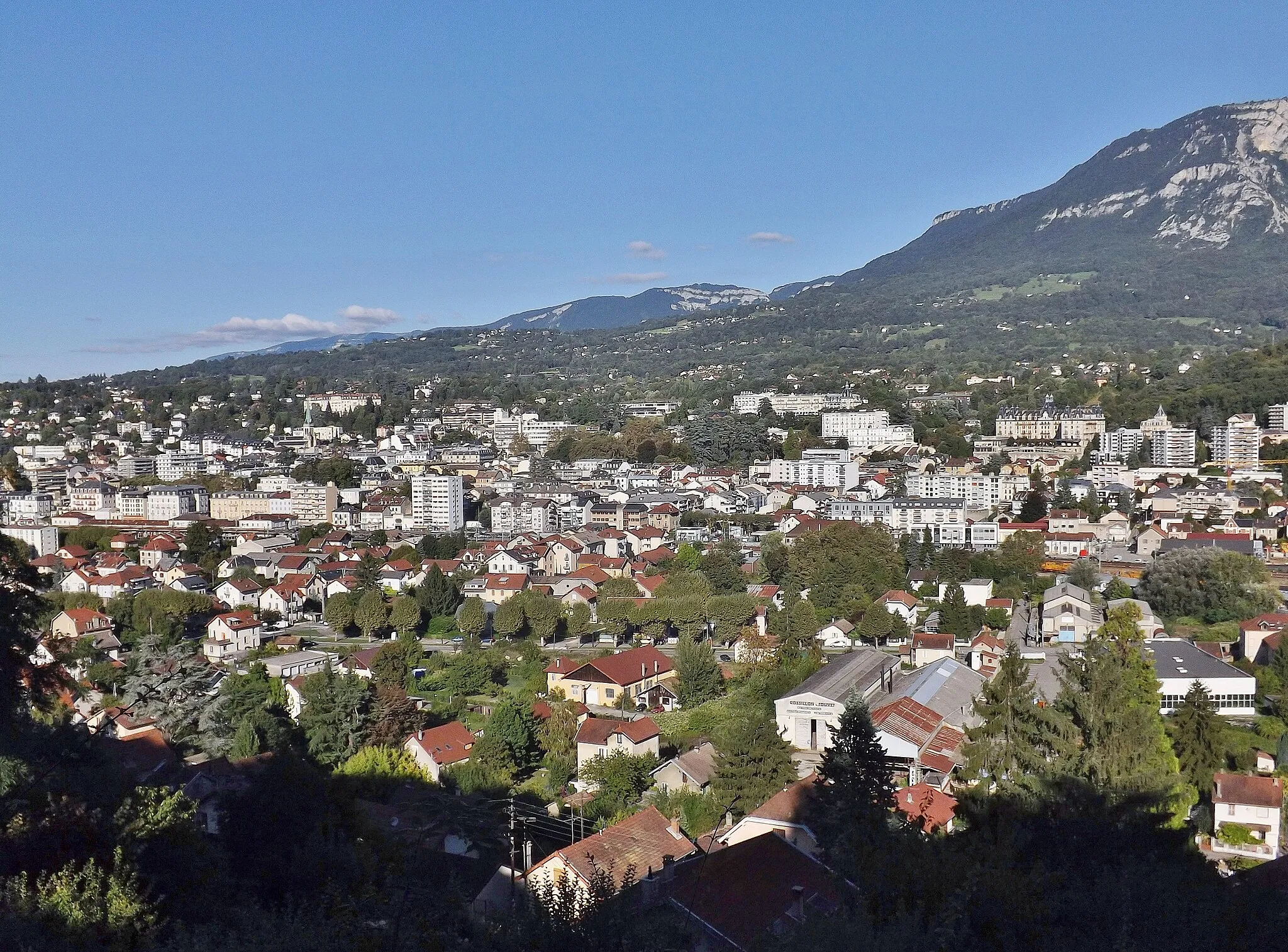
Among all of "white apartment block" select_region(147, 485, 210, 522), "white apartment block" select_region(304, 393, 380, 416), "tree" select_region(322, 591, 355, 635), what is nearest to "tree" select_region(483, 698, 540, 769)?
"tree" select_region(322, 591, 355, 635)

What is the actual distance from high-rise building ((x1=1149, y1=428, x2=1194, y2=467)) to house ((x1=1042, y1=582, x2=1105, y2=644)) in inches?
665

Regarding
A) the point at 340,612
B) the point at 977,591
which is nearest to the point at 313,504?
the point at 340,612

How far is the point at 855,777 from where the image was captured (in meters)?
7.24

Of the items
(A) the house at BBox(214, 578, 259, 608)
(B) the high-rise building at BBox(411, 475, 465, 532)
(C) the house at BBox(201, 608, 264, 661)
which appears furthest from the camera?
(B) the high-rise building at BBox(411, 475, 465, 532)

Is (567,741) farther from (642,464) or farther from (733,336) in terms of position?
(733,336)

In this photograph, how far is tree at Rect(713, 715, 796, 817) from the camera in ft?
30.3

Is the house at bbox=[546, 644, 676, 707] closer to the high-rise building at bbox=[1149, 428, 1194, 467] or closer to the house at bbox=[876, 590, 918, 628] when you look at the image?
the house at bbox=[876, 590, 918, 628]

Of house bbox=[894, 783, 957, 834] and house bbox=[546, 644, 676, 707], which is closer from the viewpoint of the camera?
house bbox=[894, 783, 957, 834]

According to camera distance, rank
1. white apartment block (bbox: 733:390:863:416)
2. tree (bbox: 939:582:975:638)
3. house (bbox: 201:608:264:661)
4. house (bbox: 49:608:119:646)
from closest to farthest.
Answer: tree (bbox: 939:582:975:638) < house (bbox: 49:608:119:646) < house (bbox: 201:608:264:661) < white apartment block (bbox: 733:390:863:416)

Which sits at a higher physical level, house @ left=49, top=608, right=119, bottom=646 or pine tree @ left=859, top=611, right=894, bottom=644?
house @ left=49, top=608, right=119, bottom=646

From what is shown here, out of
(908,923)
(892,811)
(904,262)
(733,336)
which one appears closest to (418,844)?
(892,811)

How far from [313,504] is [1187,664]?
26201mm

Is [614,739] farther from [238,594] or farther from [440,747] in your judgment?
[238,594]

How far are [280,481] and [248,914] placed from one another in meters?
33.7
